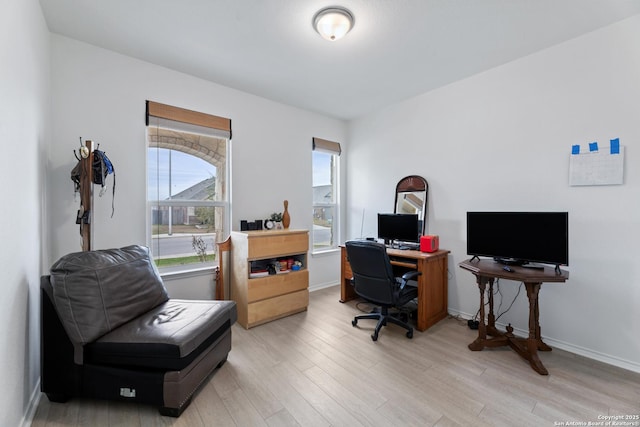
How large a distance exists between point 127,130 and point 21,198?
133 centimetres

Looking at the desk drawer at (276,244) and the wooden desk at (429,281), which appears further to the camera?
the desk drawer at (276,244)

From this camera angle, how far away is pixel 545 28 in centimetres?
225

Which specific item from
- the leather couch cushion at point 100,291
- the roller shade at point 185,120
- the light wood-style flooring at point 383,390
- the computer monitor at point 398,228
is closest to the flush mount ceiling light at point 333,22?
the roller shade at point 185,120

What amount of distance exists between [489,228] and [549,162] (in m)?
0.84

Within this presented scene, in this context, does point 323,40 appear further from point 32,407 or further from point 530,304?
point 32,407

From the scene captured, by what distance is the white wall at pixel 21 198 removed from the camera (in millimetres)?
1343

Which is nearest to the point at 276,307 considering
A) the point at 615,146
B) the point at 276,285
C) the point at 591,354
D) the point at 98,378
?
the point at 276,285

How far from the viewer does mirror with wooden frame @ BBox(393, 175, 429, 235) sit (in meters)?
Answer: 3.50

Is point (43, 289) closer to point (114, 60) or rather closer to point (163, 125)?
point (163, 125)

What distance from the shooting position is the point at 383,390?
190cm

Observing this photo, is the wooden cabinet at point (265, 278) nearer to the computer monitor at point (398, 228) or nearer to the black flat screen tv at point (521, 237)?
the computer monitor at point (398, 228)

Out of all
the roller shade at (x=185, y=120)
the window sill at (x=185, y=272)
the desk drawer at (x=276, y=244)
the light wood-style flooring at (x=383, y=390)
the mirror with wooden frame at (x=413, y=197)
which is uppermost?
the roller shade at (x=185, y=120)

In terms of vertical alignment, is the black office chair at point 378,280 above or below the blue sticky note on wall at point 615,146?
below

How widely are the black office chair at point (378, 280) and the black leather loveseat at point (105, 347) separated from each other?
1523 mm
